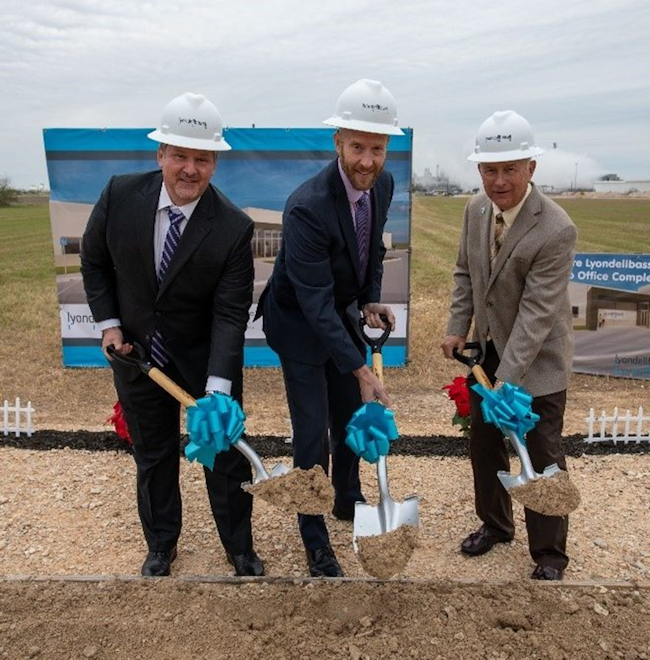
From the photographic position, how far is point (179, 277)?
3086 millimetres

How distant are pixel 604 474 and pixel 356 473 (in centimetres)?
187

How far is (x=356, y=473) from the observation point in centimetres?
407

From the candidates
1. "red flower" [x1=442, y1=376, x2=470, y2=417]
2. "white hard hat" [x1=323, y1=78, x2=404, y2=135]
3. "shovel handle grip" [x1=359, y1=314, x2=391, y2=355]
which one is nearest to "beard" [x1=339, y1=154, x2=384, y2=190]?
"white hard hat" [x1=323, y1=78, x2=404, y2=135]

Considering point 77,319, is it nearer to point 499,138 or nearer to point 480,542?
point 480,542

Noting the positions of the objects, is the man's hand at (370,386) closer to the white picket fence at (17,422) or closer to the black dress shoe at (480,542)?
the black dress shoe at (480,542)

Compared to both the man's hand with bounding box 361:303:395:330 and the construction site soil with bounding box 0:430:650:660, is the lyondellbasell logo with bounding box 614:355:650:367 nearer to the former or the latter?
the construction site soil with bounding box 0:430:650:660

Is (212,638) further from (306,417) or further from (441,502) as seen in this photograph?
(441,502)

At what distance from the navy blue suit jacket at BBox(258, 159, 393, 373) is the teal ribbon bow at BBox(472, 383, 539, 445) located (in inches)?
22.4

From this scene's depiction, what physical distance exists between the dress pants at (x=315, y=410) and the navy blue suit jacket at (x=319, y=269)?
10 cm

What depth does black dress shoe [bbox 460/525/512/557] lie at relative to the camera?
151 inches

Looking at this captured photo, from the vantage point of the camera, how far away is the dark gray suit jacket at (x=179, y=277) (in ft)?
10.0

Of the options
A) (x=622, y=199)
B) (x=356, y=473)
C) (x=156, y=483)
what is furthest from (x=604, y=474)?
(x=622, y=199)

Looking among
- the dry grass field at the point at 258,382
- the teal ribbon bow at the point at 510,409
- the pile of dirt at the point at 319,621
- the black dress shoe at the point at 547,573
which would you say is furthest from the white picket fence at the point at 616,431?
the teal ribbon bow at the point at 510,409

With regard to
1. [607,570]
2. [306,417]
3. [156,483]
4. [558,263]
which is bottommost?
[607,570]
